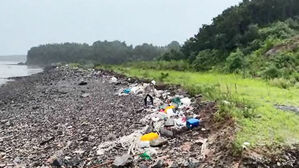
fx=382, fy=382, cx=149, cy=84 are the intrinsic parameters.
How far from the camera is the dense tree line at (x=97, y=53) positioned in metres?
92.3

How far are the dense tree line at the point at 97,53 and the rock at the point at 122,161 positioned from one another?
204 feet

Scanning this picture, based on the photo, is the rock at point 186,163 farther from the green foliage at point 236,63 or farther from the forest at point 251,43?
the green foliage at point 236,63

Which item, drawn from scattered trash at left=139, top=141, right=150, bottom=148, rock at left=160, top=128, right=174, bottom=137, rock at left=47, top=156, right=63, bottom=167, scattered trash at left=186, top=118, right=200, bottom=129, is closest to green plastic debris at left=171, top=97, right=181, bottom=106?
scattered trash at left=186, top=118, right=200, bottom=129

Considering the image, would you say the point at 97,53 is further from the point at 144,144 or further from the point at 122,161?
the point at 122,161

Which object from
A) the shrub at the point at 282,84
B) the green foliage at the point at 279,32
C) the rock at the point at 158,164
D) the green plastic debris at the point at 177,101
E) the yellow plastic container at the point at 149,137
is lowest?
the rock at the point at 158,164

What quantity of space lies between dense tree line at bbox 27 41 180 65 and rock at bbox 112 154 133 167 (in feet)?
204

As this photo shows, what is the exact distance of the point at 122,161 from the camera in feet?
24.3

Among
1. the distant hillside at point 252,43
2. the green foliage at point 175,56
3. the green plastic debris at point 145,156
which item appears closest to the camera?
the green plastic debris at point 145,156

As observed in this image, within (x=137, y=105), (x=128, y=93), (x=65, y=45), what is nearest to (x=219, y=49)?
(x=128, y=93)

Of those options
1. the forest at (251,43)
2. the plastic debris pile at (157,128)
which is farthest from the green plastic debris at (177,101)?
the forest at (251,43)

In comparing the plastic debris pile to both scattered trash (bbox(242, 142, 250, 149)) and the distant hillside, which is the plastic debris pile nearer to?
scattered trash (bbox(242, 142, 250, 149))

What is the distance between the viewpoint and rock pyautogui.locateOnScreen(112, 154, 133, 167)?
24.2 feet

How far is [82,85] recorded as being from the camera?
24906 millimetres

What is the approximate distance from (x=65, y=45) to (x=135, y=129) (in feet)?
410
